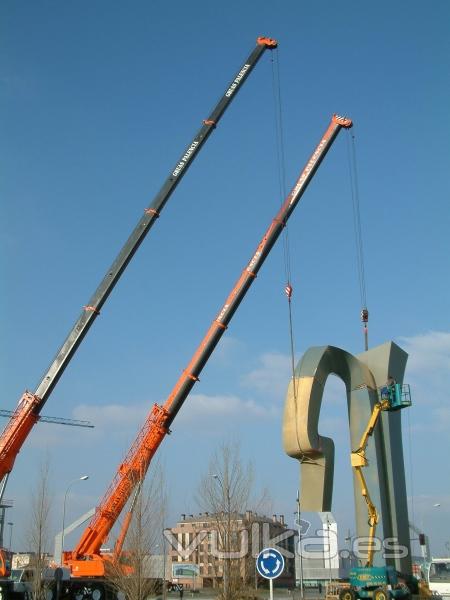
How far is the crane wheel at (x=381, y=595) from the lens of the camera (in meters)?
19.4

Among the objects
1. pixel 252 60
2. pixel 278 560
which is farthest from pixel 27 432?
pixel 252 60

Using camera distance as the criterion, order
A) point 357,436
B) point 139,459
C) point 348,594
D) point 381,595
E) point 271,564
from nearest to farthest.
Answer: point 271,564 → point 381,595 → point 348,594 → point 357,436 → point 139,459

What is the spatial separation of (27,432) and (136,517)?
5857 mm

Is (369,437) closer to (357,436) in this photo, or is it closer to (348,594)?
(357,436)

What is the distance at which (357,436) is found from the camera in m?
22.3

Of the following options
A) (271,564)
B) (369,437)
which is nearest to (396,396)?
(369,437)

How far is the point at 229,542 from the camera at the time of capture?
24.7 metres

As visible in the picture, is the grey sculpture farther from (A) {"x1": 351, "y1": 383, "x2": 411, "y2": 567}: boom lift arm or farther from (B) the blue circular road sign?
(B) the blue circular road sign

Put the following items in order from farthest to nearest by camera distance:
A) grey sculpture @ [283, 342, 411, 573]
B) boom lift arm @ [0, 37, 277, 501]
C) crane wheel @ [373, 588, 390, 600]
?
boom lift arm @ [0, 37, 277, 501] < grey sculpture @ [283, 342, 411, 573] < crane wheel @ [373, 588, 390, 600]

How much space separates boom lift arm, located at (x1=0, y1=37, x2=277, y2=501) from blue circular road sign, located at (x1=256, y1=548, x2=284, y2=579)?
1858 centimetres

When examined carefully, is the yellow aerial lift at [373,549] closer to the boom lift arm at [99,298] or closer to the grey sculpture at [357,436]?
the grey sculpture at [357,436]

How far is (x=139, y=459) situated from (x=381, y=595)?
13642 millimetres

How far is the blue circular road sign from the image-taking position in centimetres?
1154

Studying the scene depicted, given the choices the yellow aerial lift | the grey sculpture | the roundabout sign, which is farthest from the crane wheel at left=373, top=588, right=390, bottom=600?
the roundabout sign
